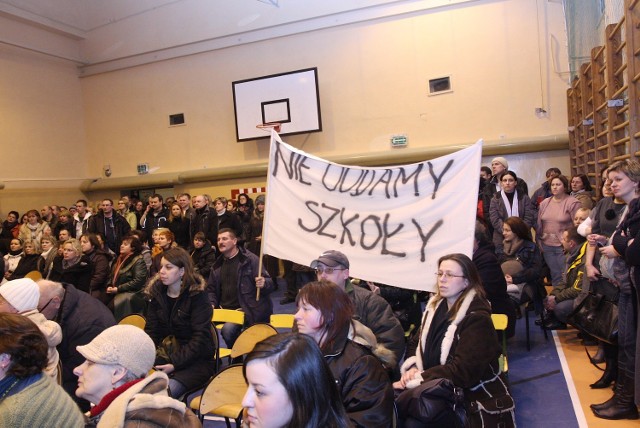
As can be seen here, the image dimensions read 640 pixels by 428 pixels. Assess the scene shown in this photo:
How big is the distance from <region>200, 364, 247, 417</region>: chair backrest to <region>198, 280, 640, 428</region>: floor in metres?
1.04

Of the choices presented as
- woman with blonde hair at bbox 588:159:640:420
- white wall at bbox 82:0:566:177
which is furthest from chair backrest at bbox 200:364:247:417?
white wall at bbox 82:0:566:177

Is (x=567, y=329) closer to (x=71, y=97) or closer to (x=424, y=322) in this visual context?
(x=424, y=322)

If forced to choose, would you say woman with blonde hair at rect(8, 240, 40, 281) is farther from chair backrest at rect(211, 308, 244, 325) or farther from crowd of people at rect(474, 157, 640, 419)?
crowd of people at rect(474, 157, 640, 419)

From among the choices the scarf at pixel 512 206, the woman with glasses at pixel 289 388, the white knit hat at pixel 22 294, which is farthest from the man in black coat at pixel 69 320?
the scarf at pixel 512 206

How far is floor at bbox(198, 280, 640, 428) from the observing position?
12.9ft

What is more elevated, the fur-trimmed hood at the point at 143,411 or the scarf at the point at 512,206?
the scarf at the point at 512,206

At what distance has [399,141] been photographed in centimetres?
1220

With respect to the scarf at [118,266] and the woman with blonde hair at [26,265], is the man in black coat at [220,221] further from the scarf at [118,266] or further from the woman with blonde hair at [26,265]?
the woman with blonde hair at [26,265]

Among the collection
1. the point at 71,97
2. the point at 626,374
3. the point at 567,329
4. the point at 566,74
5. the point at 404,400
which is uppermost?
the point at 71,97

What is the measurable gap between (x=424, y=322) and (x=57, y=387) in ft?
7.01

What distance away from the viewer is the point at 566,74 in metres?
10.9

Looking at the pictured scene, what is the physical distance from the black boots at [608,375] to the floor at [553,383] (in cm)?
6

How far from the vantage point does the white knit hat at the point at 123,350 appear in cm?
221

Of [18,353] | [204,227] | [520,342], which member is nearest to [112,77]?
[204,227]
